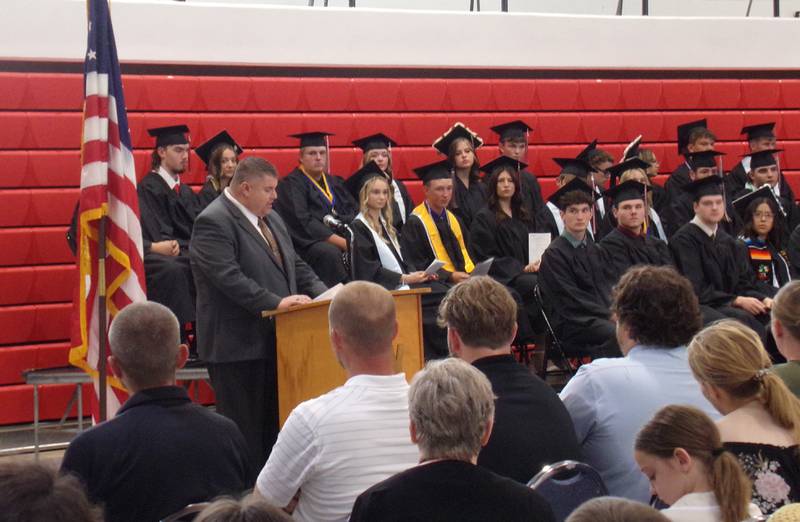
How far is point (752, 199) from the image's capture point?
30.7 feet

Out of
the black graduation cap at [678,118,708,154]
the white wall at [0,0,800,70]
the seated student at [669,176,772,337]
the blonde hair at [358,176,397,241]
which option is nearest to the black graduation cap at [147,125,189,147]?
the white wall at [0,0,800,70]

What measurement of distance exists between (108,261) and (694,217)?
5489 mm

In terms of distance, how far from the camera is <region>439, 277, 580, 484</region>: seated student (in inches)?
136

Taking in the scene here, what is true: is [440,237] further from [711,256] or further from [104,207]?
[104,207]

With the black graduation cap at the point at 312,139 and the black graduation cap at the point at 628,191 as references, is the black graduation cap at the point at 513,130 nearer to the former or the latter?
the black graduation cap at the point at 628,191

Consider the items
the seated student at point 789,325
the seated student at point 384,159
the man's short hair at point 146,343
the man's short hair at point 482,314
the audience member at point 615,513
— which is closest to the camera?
the audience member at point 615,513

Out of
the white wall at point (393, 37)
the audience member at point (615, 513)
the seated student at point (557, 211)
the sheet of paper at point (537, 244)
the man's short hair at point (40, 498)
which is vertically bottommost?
the audience member at point (615, 513)

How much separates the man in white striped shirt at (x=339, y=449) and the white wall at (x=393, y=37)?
6327 millimetres

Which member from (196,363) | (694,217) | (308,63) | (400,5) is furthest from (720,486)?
(400,5)

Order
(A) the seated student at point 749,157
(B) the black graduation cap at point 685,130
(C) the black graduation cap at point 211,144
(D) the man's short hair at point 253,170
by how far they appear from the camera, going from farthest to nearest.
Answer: (B) the black graduation cap at point 685,130 < (A) the seated student at point 749,157 < (C) the black graduation cap at point 211,144 < (D) the man's short hair at point 253,170

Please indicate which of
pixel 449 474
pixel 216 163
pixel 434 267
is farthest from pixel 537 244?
pixel 449 474

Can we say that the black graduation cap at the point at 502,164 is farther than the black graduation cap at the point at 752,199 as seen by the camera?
No

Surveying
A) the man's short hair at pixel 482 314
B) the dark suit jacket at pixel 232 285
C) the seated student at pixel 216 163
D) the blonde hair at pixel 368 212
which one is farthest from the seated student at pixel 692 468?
the seated student at pixel 216 163

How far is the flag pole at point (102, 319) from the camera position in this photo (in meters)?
5.68
